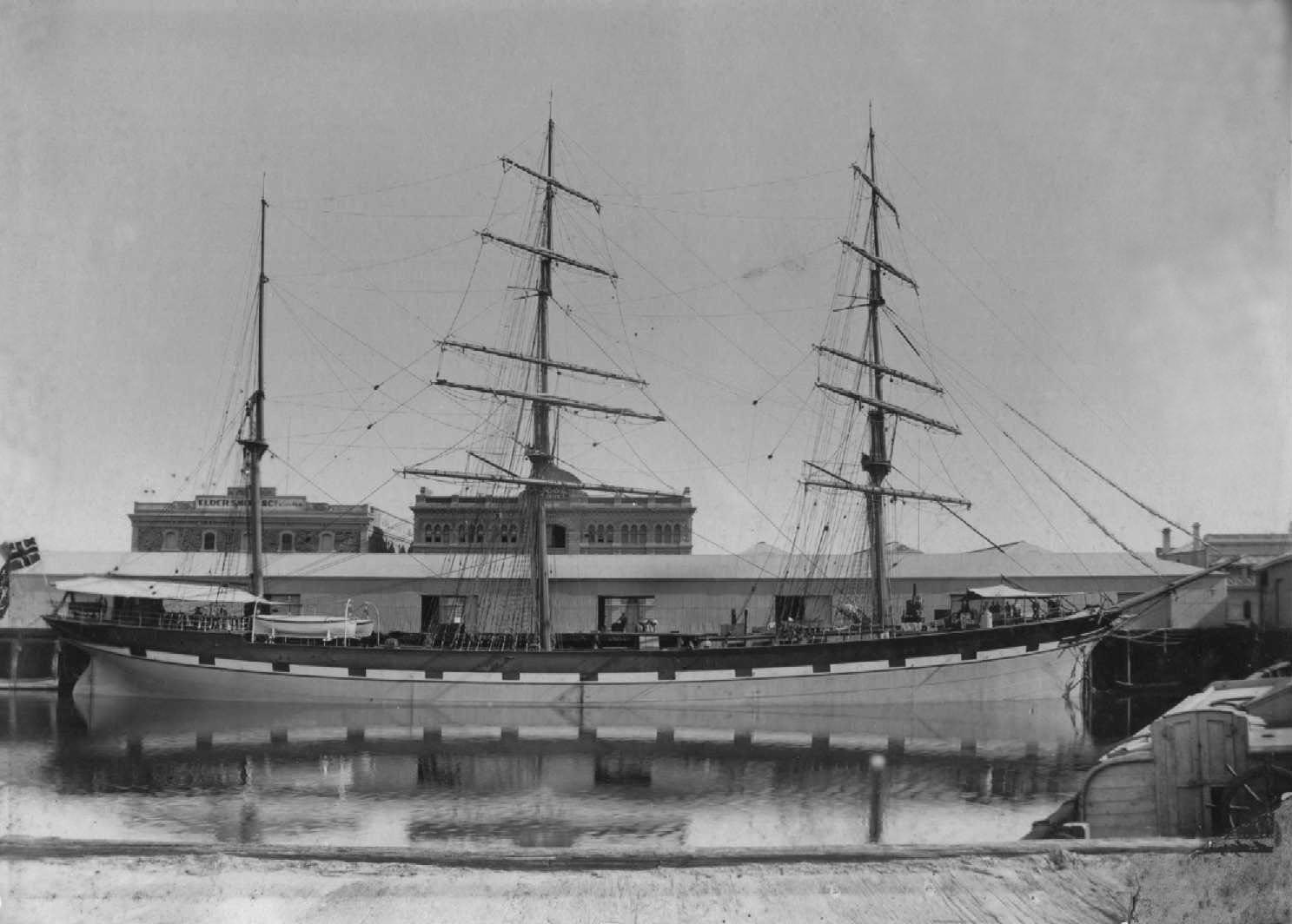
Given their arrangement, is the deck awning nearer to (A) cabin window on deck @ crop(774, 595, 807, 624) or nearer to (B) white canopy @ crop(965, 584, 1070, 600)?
(B) white canopy @ crop(965, 584, 1070, 600)

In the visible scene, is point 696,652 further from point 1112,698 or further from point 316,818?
point 316,818

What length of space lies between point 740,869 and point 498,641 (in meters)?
28.8

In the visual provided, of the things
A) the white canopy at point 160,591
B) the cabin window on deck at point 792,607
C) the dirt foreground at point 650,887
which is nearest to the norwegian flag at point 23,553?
the white canopy at point 160,591

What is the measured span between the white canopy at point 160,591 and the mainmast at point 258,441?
1130 millimetres

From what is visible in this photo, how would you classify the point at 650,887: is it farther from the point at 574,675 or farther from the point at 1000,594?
the point at 1000,594

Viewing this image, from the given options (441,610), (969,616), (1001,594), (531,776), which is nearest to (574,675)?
(441,610)

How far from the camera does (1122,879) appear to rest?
741cm

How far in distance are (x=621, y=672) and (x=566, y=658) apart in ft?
5.92

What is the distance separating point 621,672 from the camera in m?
31.0

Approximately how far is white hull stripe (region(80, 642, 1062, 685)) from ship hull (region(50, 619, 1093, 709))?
3cm

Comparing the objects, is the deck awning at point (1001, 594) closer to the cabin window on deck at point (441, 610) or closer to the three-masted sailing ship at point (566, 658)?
the three-masted sailing ship at point (566, 658)

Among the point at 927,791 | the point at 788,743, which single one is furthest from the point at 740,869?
the point at 788,743

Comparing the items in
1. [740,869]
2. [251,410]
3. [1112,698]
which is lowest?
[1112,698]

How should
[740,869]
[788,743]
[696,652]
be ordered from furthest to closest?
[696,652], [788,743], [740,869]
